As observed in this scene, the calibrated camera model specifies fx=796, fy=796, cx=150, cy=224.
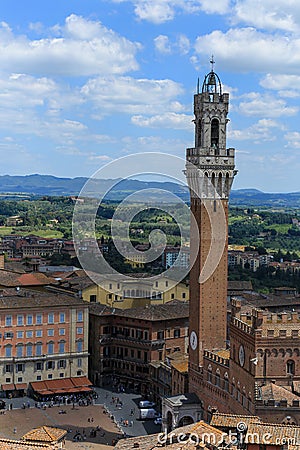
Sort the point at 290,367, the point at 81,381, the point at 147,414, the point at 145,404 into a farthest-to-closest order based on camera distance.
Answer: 1. the point at 81,381
2. the point at 145,404
3. the point at 147,414
4. the point at 290,367

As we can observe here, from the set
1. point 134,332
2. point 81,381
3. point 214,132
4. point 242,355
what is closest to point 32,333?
point 81,381

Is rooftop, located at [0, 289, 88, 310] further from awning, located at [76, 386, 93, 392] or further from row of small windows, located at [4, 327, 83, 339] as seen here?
awning, located at [76, 386, 93, 392]

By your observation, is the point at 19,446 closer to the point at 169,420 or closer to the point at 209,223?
the point at 169,420

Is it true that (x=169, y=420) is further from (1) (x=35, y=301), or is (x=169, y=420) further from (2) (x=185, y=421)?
(1) (x=35, y=301)

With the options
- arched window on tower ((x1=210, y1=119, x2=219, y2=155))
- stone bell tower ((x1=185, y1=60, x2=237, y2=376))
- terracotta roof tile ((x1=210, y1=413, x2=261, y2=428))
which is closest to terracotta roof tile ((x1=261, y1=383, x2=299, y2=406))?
terracotta roof tile ((x1=210, y1=413, x2=261, y2=428))

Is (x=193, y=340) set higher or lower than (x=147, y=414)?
higher

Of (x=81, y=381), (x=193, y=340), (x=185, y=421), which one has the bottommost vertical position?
(x=81, y=381)

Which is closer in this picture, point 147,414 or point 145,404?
point 147,414

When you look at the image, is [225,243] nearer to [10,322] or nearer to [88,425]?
[88,425]

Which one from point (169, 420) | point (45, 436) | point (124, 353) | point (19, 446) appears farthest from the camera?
point (124, 353)
